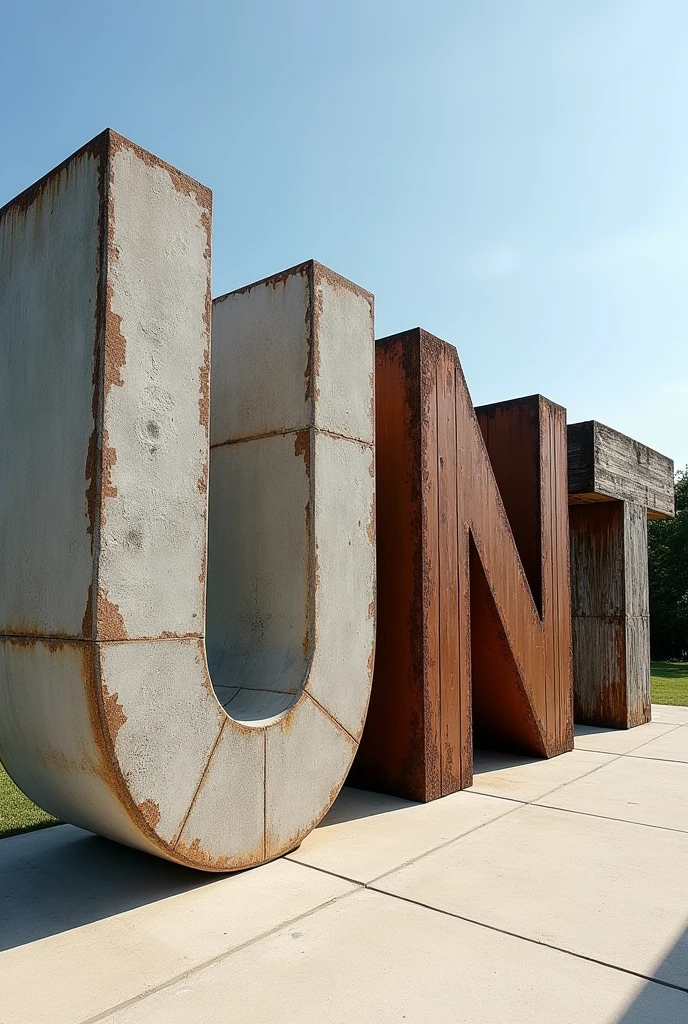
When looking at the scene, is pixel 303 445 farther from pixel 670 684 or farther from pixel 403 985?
pixel 670 684

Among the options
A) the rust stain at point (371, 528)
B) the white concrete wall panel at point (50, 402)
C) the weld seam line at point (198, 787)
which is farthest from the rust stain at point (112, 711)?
the rust stain at point (371, 528)

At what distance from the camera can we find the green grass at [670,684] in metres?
13.1

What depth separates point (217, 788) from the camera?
4.09 m

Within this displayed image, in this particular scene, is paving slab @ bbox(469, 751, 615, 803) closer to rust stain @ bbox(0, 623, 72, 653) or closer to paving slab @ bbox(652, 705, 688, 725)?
paving slab @ bbox(652, 705, 688, 725)

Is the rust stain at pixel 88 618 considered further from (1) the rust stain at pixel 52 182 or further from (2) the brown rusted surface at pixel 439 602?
(2) the brown rusted surface at pixel 439 602

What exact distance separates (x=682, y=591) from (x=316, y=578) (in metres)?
23.9

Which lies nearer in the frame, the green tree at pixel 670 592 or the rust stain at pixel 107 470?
the rust stain at pixel 107 470

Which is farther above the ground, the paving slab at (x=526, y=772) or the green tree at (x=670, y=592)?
the green tree at (x=670, y=592)

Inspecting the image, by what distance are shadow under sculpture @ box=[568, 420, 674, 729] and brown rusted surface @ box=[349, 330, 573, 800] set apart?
228 cm

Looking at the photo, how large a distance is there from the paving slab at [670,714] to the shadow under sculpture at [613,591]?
0.40 meters

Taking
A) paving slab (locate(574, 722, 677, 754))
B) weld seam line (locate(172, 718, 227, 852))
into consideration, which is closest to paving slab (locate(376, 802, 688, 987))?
weld seam line (locate(172, 718, 227, 852))

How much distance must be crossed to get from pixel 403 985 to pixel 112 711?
5.27 feet

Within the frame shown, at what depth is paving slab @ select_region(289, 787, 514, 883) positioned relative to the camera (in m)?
4.50

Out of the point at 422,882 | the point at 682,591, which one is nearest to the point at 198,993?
the point at 422,882
